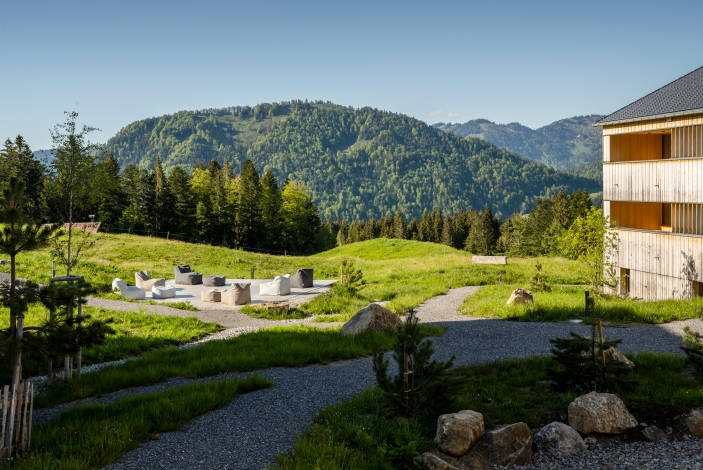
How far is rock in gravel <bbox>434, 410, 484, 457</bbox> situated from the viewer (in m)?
7.84

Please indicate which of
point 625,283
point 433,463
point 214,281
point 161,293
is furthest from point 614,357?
point 214,281

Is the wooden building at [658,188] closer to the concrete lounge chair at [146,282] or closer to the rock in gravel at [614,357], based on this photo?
the rock in gravel at [614,357]

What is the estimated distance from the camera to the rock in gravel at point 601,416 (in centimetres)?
862

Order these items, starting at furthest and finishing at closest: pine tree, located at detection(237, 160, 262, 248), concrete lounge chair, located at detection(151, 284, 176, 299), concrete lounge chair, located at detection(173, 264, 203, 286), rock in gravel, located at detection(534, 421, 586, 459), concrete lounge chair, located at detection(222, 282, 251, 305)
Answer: pine tree, located at detection(237, 160, 262, 248)
concrete lounge chair, located at detection(173, 264, 203, 286)
concrete lounge chair, located at detection(151, 284, 176, 299)
concrete lounge chair, located at detection(222, 282, 251, 305)
rock in gravel, located at detection(534, 421, 586, 459)

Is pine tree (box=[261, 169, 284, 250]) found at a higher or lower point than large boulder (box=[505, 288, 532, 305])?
higher

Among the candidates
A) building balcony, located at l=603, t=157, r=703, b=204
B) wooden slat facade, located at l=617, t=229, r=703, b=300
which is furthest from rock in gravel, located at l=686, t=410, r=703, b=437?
building balcony, located at l=603, t=157, r=703, b=204

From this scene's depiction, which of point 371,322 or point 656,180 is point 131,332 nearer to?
point 371,322

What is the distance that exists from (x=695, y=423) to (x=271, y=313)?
52.4 feet

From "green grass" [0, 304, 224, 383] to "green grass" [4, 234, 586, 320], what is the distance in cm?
538

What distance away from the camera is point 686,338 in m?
10.3

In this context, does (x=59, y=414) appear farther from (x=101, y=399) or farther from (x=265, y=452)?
(x=265, y=452)

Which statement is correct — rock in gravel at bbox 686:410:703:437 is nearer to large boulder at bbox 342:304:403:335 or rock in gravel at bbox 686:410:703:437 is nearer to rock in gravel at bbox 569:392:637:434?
rock in gravel at bbox 569:392:637:434

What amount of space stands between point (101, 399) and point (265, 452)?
4.59 metres

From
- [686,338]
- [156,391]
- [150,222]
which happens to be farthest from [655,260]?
[150,222]
